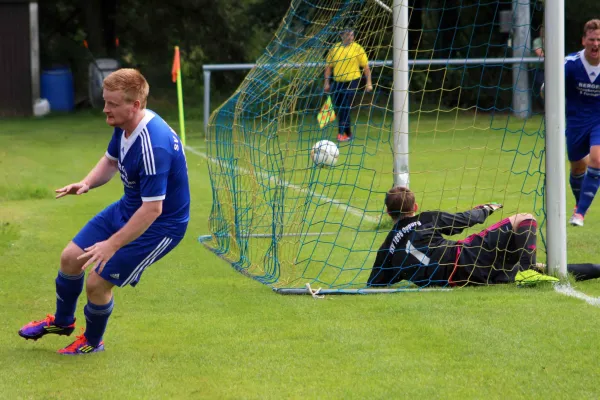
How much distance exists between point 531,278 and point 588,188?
2724 millimetres

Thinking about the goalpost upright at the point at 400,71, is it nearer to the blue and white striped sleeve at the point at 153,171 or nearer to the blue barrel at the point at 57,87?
the blue and white striped sleeve at the point at 153,171

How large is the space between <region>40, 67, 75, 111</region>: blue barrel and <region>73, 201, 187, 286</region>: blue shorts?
21172mm

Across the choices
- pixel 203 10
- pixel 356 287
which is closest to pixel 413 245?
pixel 356 287

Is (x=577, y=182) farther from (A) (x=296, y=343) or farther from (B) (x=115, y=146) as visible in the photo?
(B) (x=115, y=146)

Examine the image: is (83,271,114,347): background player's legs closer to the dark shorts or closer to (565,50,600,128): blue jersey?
the dark shorts

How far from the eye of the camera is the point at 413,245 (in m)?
6.51

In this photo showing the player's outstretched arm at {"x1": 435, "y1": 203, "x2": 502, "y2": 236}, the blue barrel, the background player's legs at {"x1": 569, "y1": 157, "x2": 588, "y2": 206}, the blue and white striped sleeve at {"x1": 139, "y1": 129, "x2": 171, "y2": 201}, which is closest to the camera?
the blue and white striped sleeve at {"x1": 139, "y1": 129, "x2": 171, "y2": 201}

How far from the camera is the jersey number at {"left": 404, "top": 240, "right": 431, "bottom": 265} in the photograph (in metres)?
6.52

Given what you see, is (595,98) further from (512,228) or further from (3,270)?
(3,270)

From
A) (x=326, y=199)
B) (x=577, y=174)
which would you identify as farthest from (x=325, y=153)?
(x=577, y=174)

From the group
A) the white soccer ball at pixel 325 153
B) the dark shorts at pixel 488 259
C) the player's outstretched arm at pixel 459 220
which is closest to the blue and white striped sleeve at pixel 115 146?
the player's outstretched arm at pixel 459 220

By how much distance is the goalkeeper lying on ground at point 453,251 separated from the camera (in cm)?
652

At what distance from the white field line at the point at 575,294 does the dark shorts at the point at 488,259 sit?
0.34 meters

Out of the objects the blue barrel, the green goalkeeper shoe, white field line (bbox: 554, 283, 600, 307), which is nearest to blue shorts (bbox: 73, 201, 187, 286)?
the green goalkeeper shoe
